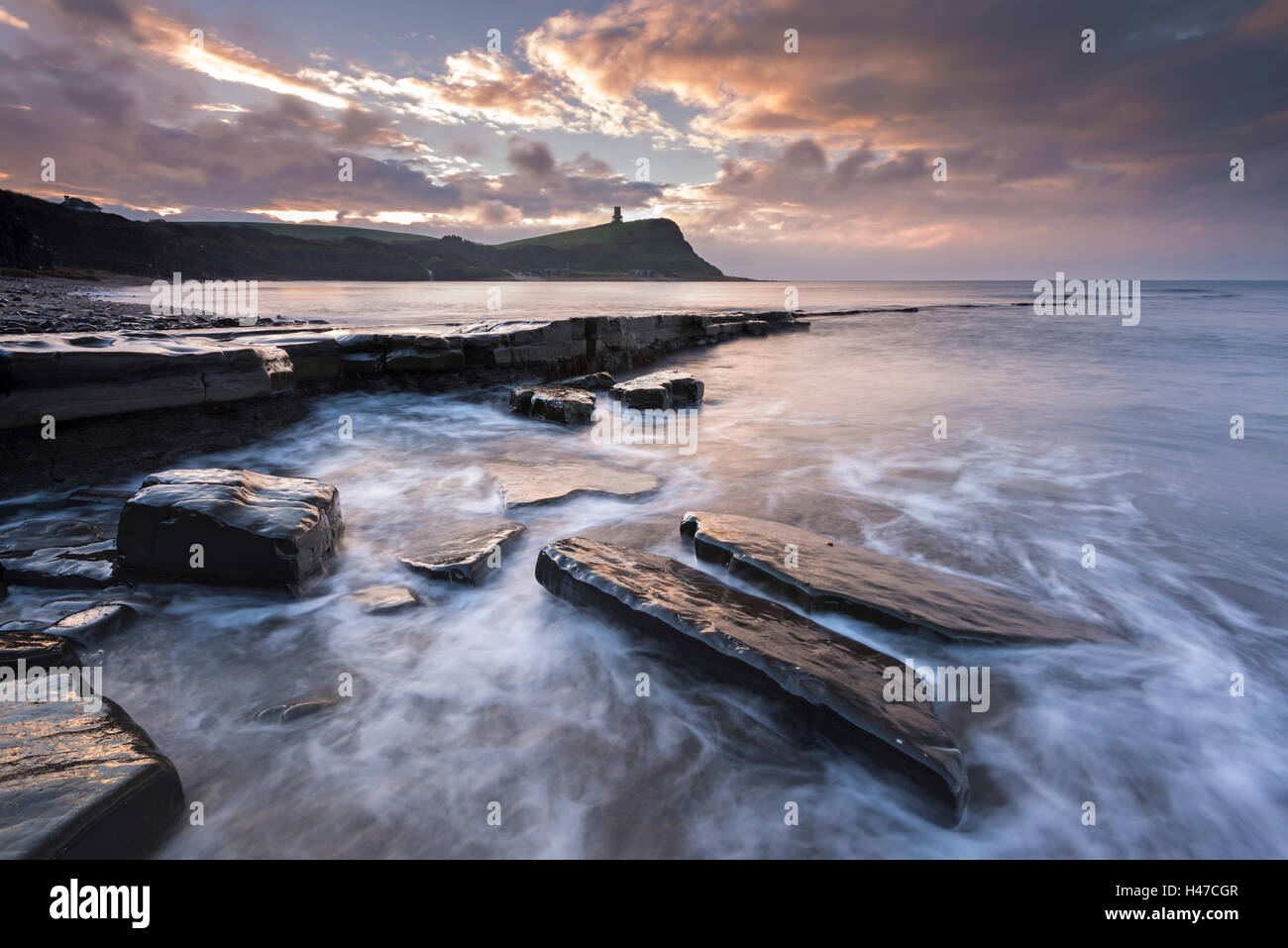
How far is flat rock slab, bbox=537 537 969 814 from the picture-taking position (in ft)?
6.07

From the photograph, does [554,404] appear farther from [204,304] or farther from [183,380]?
[204,304]

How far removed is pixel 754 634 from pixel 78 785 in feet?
6.78

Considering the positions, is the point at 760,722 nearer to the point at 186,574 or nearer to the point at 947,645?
the point at 947,645

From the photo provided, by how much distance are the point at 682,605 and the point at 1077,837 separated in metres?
1.49

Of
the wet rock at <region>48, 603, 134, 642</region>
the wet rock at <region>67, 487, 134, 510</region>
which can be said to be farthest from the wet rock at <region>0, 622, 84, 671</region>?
the wet rock at <region>67, 487, 134, 510</region>

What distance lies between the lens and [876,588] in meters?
2.79

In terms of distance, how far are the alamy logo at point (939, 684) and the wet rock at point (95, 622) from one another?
3254 mm

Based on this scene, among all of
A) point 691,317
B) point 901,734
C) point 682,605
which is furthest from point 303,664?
point 691,317

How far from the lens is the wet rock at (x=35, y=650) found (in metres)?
2.04

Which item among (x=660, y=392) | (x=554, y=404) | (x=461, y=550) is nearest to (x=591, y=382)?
(x=660, y=392)

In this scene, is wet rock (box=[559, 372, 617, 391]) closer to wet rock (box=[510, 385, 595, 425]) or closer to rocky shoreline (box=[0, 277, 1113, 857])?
wet rock (box=[510, 385, 595, 425])

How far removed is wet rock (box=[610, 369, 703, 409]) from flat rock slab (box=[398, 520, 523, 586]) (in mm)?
3952

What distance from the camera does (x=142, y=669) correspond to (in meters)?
2.33
